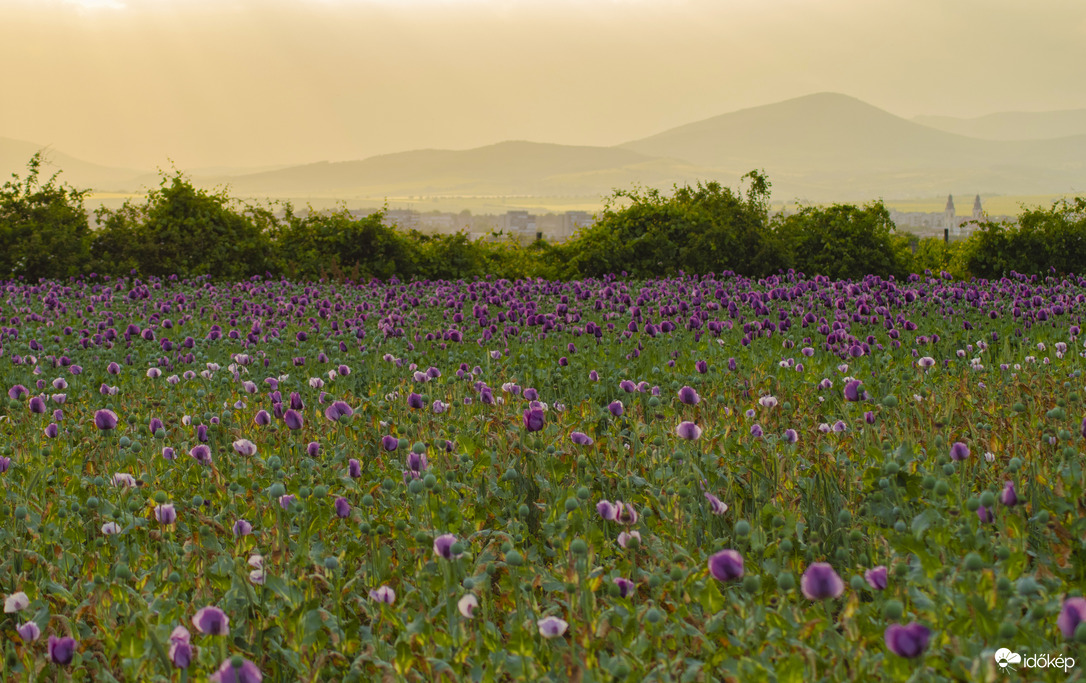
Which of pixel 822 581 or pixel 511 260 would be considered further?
pixel 511 260

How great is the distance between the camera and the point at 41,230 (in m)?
16.5

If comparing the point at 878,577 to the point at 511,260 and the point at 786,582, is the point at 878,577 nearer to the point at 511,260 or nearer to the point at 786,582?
the point at 786,582

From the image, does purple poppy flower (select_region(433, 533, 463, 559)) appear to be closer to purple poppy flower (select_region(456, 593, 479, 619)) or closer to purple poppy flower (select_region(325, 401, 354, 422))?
purple poppy flower (select_region(456, 593, 479, 619))

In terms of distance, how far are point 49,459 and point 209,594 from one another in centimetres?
246

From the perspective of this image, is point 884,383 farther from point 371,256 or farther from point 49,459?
point 371,256

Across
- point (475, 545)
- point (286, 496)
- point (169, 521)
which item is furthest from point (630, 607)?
point (169, 521)

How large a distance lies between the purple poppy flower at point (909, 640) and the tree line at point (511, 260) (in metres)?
14.7

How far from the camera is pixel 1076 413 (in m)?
5.09

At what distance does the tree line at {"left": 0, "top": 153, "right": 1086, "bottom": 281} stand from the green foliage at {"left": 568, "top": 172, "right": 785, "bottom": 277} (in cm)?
3

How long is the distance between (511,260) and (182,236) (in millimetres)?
6418

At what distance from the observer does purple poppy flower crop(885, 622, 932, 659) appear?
6.18 ft

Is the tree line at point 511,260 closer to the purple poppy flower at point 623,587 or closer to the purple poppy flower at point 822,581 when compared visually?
the purple poppy flower at point 623,587

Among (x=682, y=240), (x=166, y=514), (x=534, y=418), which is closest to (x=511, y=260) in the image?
(x=682, y=240)

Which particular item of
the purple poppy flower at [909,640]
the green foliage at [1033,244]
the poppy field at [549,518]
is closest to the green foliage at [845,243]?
the green foliage at [1033,244]
